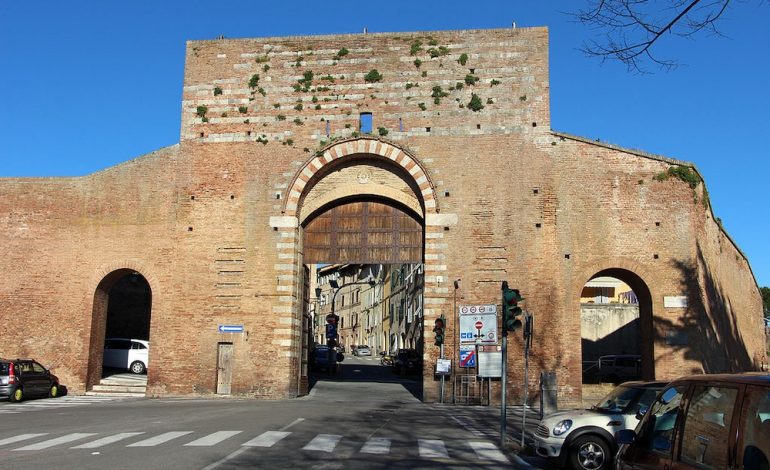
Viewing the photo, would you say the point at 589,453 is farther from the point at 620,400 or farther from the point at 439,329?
the point at 439,329

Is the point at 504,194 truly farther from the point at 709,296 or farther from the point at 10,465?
the point at 10,465

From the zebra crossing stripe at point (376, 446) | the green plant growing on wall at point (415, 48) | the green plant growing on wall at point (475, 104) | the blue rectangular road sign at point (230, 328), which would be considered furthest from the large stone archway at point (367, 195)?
the zebra crossing stripe at point (376, 446)

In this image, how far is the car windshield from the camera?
10673 mm

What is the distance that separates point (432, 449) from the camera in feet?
39.1

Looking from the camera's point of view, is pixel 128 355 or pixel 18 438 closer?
pixel 18 438

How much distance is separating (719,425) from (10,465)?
8369mm

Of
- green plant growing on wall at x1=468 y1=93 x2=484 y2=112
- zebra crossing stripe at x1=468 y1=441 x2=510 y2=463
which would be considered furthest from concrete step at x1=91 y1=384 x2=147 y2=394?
zebra crossing stripe at x1=468 y1=441 x2=510 y2=463

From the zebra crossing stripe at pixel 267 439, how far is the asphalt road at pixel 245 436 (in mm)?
17

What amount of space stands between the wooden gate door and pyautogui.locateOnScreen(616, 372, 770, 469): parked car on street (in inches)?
750

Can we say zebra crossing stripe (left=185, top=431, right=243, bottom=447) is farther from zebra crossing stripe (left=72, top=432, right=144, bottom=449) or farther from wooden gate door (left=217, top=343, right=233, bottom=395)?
wooden gate door (left=217, top=343, right=233, bottom=395)

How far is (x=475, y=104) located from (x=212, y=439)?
15.4m

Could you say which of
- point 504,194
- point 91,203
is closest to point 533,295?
point 504,194

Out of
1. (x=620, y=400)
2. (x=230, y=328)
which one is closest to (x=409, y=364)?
(x=230, y=328)

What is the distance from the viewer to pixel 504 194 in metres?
23.3
